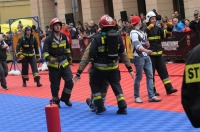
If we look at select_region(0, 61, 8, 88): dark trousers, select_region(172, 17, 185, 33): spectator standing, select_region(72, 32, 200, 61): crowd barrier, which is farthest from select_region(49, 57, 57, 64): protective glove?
select_region(172, 17, 185, 33): spectator standing

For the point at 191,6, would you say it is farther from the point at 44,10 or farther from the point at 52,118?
the point at 52,118

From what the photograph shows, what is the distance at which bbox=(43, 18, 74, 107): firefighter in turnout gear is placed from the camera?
35.3 feet

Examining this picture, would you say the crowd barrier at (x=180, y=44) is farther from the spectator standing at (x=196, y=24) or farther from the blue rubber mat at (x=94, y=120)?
the blue rubber mat at (x=94, y=120)

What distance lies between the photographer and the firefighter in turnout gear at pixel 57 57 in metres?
10.8

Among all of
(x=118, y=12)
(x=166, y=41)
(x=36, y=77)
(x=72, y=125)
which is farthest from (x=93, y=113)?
(x=118, y=12)

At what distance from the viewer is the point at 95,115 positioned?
32.9 ft

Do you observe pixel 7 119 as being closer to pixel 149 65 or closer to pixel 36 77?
pixel 149 65

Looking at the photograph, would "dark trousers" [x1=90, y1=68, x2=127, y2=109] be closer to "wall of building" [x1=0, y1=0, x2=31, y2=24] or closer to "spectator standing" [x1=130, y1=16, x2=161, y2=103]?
"spectator standing" [x1=130, y1=16, x2=161, y2=103]

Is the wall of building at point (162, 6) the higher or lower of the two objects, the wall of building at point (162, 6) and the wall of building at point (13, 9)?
the lower

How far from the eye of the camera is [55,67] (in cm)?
1091

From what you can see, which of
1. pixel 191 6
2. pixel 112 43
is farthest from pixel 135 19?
pixel 191 6

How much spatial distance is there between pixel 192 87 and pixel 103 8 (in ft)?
103

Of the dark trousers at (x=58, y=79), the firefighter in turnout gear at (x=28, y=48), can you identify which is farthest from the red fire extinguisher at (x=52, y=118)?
the firefighter in turnout gear at (x=28, y=48)

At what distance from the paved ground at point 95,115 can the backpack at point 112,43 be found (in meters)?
1.18
